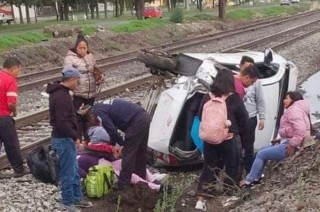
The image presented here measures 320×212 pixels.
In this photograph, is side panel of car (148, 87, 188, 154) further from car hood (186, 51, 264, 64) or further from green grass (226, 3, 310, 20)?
green grass (226, 3, 310, 20)

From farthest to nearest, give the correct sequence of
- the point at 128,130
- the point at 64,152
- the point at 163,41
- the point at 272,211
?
the point at 163,41 < the point at 128,130 < the point at 64,152 < the point at 272,211

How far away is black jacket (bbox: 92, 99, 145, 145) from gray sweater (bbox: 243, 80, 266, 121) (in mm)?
1579

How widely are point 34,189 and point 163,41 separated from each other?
27097 mm

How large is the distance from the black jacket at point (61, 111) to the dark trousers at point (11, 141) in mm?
1372

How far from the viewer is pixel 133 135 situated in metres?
7.65

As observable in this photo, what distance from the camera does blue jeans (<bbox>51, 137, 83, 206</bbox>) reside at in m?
7.14

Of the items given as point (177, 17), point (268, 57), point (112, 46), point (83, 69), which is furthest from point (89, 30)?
point (83, 69)

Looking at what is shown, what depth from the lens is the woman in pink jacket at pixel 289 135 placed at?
26.0 feet

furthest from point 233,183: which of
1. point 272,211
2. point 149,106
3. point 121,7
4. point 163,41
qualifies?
point 121,7

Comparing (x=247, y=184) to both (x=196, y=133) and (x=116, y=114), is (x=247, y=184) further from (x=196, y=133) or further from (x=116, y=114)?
(x=116, y=114)

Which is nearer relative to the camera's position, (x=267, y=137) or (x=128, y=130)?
(x=128, y=130)

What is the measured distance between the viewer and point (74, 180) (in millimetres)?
7277

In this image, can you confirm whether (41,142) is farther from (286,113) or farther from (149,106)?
(286,113)

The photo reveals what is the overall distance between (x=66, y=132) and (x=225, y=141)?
1877 mm
